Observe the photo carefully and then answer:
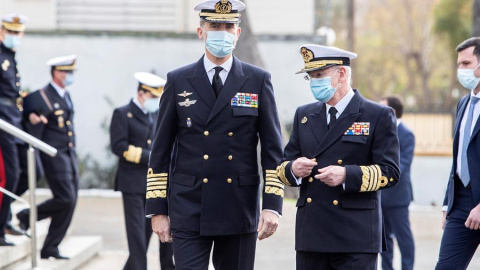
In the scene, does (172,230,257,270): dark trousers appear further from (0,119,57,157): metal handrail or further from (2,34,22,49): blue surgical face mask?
(2,34,22,49): blue surgical face mask

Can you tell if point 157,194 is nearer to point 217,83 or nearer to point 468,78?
point 217,83

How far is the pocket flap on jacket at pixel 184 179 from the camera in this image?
5.20m

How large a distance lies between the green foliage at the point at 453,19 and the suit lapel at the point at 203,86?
30687 millimetres

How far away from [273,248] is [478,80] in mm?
4938

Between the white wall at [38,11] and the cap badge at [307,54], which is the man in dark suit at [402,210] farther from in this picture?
the white wall at [38,11]

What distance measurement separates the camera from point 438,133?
22688 mm

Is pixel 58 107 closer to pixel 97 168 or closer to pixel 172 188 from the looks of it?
pixel 172 188

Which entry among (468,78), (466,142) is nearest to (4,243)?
(466,142)

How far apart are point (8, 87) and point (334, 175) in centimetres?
452

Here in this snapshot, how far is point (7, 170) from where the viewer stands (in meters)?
8.28

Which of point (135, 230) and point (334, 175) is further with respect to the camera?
point (135, 230)

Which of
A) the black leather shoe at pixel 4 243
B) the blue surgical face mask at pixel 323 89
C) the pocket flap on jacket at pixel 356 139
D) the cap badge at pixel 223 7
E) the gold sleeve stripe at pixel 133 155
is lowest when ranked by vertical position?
the black leather shoe at pixel 4 243

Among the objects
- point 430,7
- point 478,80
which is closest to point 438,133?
point 478,80

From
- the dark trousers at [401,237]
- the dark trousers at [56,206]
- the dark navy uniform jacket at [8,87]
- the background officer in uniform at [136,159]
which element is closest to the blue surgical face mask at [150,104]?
the background officer in uniform at [136,159]
